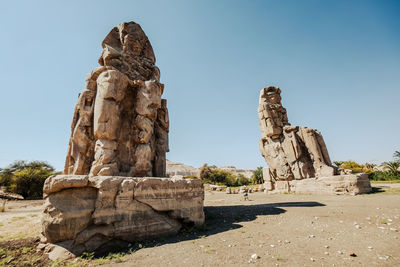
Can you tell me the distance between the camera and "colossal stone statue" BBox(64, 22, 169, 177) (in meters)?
5.71

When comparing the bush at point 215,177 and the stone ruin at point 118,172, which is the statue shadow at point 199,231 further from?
the bush at point 215,177

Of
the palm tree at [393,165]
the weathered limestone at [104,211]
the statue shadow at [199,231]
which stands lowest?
the statue shadow at [199,231]

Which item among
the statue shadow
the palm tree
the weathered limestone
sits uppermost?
the palm tree

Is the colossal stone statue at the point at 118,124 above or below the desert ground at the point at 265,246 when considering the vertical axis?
above

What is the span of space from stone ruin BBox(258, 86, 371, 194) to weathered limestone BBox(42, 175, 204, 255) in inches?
423

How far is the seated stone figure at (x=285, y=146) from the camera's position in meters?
13.0

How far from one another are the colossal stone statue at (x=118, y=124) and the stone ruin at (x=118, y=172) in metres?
0.03

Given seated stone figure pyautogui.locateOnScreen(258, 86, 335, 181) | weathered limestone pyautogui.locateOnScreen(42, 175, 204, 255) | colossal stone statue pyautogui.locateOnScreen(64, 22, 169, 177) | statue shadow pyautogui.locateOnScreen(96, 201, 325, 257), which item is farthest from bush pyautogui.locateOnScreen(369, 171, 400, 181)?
weathered limestone pyautogui.locateOnScreen(42, 175, 204, 255)

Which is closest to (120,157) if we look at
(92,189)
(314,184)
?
(92,189)

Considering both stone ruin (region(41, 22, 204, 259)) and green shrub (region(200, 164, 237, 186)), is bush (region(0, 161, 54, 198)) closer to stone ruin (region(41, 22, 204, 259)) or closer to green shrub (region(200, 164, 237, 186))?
stone ruin (region(41, 22, 204, 259))

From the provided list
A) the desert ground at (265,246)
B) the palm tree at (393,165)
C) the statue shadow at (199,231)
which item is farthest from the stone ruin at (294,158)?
the palm tree at (393,165)

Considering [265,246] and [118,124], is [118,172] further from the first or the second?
[265,246]

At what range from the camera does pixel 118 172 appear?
5609 millimetres

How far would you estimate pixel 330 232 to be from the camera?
14.2ft
